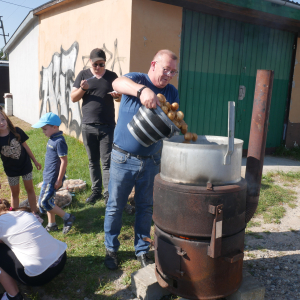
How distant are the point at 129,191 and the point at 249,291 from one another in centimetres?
131

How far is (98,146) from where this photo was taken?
4633 mm

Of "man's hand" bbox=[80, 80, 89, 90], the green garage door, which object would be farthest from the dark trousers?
the green garage door

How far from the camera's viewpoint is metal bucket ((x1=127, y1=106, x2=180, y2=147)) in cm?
229

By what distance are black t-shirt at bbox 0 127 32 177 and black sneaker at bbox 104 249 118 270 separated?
161 centimetres

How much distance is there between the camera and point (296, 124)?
8828 millimetres

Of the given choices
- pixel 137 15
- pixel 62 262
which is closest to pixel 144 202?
pixel 62 262

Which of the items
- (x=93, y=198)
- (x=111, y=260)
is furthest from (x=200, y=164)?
(x=93, y=198)

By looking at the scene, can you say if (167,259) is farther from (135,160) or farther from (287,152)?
(287,152)

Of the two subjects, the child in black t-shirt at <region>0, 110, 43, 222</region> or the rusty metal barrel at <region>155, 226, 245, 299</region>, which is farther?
the child in black t-shirt at <region>0, 110, 43, 222</region>

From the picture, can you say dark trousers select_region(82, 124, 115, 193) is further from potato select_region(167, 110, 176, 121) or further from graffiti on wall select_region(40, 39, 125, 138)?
graffiti on wall select_region(40, 39, 125, 138)

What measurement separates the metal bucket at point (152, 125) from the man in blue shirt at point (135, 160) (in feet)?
0.89

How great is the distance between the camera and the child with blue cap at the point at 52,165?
11.8 feet

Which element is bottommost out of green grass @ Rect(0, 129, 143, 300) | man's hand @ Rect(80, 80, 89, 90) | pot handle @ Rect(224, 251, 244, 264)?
green grass @ Rect(0, 129, 143, 300)

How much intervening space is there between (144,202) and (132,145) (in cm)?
63
